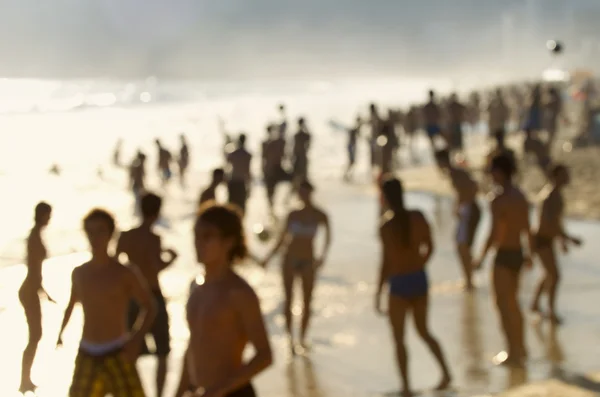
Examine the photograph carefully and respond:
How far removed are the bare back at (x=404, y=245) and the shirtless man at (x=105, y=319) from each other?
1.80 metres

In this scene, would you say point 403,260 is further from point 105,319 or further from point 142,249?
point 105,319

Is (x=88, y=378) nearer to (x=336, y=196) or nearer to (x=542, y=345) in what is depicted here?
(x=542, y=345)

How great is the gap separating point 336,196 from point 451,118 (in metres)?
3.75

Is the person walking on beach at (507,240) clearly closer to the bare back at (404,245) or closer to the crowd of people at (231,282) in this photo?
the crowd of people at (231,282)

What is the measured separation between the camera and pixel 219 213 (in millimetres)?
3131

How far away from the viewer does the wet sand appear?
20.9 feet

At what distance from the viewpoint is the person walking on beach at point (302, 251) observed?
7141mm

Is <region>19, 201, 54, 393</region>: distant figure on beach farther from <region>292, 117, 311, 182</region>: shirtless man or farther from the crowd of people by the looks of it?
<region>292, 117, 311, 182</region>: shirtless man

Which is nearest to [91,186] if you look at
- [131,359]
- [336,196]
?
[336,196]

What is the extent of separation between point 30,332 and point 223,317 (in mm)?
3412

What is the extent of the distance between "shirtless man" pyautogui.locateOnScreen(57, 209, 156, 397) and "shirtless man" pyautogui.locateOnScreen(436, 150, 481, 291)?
473 centimetres

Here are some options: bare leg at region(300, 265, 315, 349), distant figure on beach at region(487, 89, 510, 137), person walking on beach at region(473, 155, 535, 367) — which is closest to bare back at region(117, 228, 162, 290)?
bare leg at region(300, 265, 315, 349)

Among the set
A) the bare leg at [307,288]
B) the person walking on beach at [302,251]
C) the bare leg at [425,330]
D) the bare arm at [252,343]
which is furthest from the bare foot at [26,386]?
the bare arm at [252,343]

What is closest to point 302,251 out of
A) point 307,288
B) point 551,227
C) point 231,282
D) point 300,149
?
point 307,288
